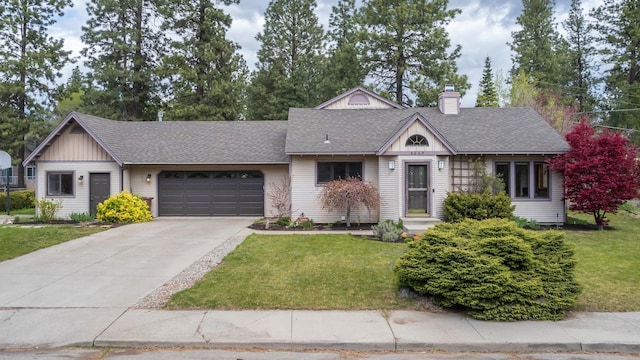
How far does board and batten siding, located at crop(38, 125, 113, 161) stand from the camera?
16.5 m

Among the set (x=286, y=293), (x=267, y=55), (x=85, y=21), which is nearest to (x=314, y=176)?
(x=286, y=293)

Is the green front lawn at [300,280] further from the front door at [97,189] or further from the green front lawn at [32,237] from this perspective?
the front door at [97,189]

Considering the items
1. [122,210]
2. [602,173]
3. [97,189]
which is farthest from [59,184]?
[602,173]

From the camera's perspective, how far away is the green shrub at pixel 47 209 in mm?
15797

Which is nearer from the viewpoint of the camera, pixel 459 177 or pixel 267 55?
pixel 459 177

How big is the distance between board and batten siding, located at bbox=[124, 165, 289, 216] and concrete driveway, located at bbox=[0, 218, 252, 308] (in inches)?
144

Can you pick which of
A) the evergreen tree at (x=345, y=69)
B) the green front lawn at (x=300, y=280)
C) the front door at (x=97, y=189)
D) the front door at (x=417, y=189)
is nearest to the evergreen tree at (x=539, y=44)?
the evergreen tree at (x=345, y=69)

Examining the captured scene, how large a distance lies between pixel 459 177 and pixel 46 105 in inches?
1164

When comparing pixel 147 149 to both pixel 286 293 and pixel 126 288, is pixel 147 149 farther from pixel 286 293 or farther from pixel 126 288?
pixel 286 293

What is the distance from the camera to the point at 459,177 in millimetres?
14859

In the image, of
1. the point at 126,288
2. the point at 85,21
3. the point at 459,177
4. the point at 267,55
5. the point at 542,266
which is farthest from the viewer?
the point at 267,55

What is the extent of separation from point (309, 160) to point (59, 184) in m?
10.8

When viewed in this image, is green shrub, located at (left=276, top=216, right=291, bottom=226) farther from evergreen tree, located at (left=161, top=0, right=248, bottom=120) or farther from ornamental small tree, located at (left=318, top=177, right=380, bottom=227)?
evergreen tree, located at (left=161, top=0, right=248, bottom=120)

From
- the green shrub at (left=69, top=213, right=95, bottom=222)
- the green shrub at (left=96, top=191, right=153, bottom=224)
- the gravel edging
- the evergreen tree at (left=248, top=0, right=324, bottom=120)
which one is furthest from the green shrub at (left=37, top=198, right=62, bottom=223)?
the evergreen tree at (left=248, top=0, right=324, bottom=120)
